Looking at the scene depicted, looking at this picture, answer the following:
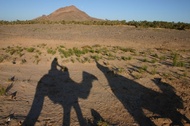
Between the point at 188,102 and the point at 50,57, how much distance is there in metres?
8.99

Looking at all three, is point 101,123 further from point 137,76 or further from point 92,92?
point 137,76

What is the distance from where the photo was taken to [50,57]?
46.3 feet

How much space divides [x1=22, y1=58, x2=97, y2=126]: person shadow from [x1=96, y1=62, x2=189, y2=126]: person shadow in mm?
1160

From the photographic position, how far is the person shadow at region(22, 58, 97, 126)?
6.30 m

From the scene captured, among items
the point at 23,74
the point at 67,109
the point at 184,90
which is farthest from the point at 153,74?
the point at 23,74

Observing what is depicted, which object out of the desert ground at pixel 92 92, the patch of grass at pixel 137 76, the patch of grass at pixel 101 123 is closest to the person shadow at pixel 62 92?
the desert ground at pixel 92 92

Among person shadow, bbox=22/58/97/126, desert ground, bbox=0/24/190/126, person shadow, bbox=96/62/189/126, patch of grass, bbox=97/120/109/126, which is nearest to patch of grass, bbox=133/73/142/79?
desert ground, bbox=0/24/190/126

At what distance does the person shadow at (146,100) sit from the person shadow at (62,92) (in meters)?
1.16

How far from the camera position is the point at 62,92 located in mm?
8242

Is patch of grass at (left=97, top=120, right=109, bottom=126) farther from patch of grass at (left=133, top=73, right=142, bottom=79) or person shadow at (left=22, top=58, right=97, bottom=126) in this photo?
patch of grass at (left=133, top=73, right=142, bottom=79)

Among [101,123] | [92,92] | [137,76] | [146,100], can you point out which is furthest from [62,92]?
[137,76]

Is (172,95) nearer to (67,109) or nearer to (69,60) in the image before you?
(67,109)

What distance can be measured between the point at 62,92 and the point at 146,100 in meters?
2.99

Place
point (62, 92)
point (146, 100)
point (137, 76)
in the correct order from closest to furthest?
point (146, 100) → point (62, 92) → point (137, 76)
